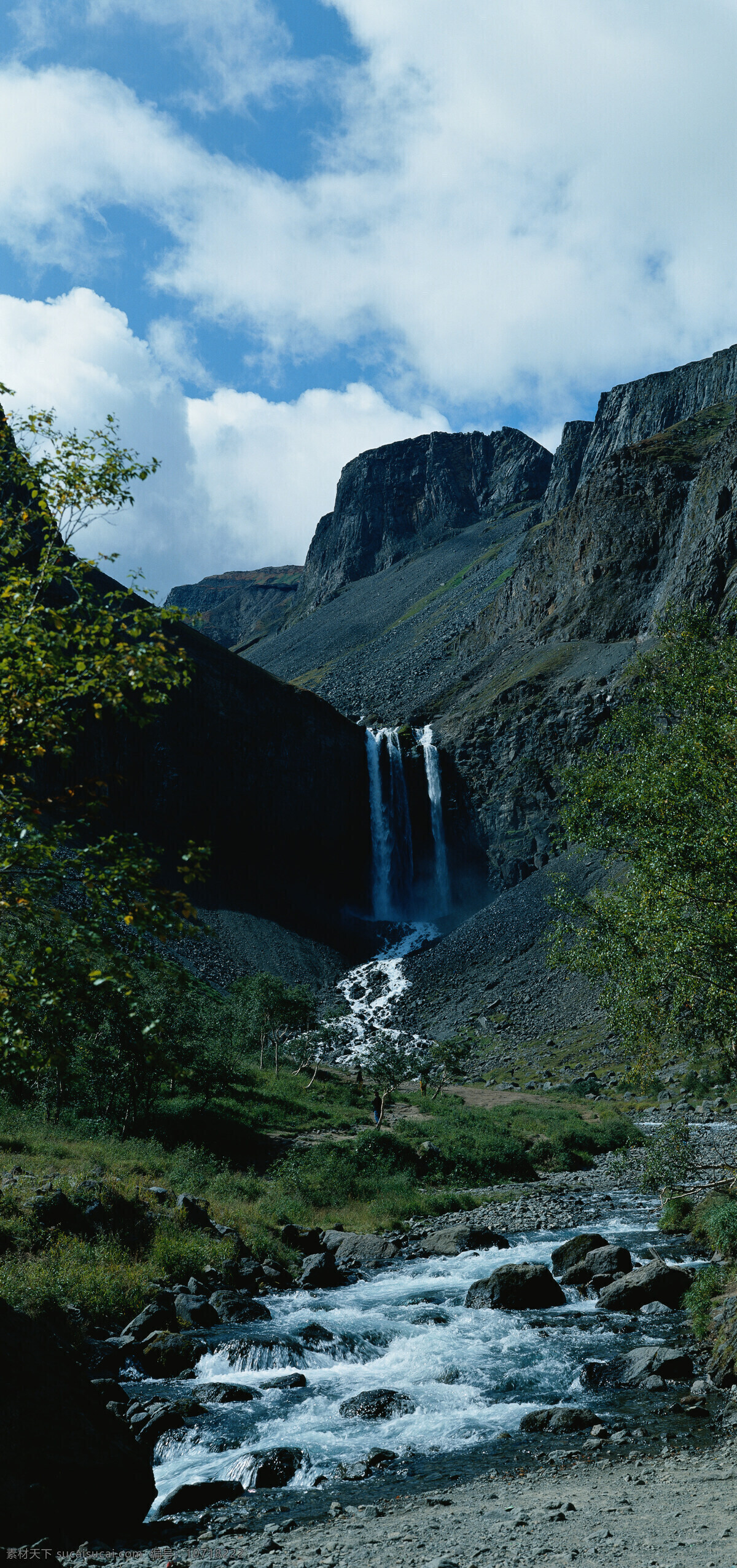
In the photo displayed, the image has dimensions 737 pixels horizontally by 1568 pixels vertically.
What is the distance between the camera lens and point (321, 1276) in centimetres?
2089

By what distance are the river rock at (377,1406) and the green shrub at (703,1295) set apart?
5.57 meters

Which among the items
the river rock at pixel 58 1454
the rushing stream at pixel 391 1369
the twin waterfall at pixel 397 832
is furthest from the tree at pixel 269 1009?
the river rock at pixel 58 1454

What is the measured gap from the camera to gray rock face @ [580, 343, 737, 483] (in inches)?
6550

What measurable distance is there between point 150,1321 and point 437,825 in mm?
88663

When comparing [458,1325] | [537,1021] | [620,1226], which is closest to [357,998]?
[537,1021]

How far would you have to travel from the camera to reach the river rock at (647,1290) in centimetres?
1752

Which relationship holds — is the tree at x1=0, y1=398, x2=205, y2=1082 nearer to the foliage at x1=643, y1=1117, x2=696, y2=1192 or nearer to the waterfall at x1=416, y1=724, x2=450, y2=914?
the foliage at x1=643, y1=1117, x2=696, y2=1192

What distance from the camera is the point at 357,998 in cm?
7694

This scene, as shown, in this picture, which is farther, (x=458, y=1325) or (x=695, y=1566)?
(x=458, y=1325)

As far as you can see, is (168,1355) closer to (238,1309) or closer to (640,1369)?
(238,1309)

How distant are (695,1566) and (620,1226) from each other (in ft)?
62.7

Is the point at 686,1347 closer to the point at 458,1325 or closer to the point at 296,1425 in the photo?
the point at 458,1325

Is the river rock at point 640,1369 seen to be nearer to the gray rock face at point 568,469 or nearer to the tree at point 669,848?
the tree at point 669,848

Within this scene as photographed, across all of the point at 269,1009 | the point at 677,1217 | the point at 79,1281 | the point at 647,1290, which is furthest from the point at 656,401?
the point at 79,1281
